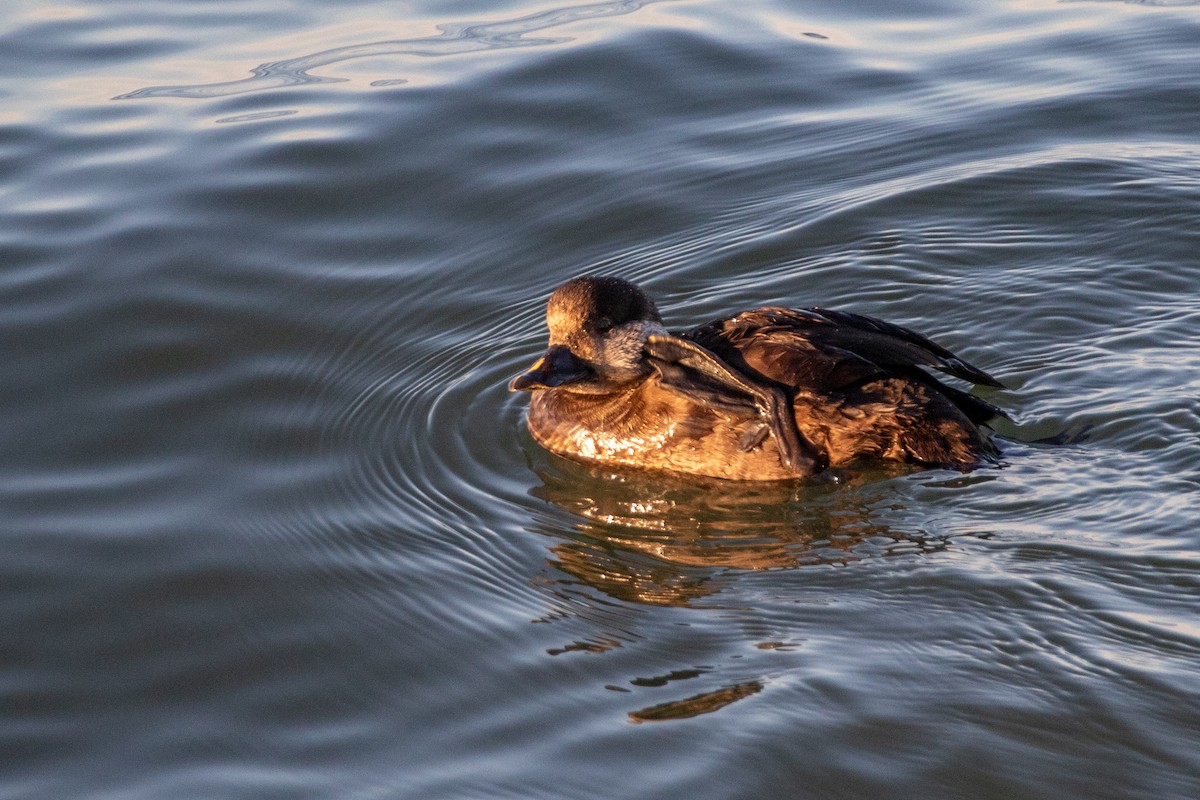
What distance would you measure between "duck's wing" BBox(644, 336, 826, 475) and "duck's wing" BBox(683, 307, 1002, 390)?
9cm

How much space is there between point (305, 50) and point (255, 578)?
657cm

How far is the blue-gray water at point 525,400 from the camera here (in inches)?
167

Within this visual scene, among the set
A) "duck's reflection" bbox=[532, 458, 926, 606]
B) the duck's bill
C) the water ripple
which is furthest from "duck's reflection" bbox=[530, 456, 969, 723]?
the water ripple

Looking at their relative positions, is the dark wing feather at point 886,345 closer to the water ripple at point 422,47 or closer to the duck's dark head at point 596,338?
the duck's dark head at point 596,338

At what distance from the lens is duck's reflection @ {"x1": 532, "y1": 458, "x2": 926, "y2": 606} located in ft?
17.0

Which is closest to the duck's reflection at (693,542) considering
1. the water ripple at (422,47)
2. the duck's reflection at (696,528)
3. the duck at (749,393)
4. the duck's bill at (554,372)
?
the duck's reflection at (696,528)

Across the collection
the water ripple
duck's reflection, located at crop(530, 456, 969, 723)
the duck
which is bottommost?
duck's reflection, located at crop(530, 456, 969, 723)

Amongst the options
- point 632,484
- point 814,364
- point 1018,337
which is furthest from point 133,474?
point 1018,337

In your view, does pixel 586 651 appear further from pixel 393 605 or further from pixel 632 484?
pixel 632 484

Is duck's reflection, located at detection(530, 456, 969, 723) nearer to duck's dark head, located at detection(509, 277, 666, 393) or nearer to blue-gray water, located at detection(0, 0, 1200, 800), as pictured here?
blue-gray water, located at detection(0, 0, 1200, 800)

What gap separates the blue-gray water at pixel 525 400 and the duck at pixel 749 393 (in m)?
0.14

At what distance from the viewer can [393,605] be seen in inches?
200

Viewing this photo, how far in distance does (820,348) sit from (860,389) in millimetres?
229

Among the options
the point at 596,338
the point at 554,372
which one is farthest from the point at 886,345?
the point at 554,372
